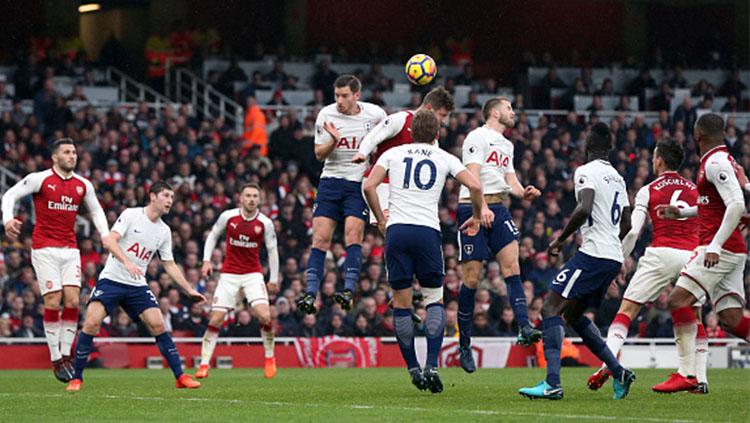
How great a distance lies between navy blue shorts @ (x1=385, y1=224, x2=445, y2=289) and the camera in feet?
41.9

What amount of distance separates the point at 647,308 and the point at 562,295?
14.0 m

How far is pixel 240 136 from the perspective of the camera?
96.2ft

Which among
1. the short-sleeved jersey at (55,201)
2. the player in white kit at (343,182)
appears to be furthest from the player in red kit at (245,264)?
the player in white kit at (343,182)

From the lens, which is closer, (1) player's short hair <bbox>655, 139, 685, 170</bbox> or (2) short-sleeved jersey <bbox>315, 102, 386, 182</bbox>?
(1) player's short hair <bbox>655, 139, 685, 170</bbox>

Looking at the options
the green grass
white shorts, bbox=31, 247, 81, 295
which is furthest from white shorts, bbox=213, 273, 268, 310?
white shorts, bbox=31, 247, 81, 295

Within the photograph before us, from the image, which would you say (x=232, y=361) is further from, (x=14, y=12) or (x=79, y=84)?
(x=14, y=12)

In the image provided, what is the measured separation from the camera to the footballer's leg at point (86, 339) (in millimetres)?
15000

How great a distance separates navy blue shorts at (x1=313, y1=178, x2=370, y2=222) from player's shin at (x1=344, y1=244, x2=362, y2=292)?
39 centimetres

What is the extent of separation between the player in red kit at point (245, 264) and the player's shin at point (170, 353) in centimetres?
340

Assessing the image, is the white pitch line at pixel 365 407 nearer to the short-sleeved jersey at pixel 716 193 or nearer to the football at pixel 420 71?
the short-sleeved jersey at pixel 716 193

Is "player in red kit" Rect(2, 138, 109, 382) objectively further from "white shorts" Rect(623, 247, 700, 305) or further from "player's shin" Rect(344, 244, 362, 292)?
"white shorts" Rect(623, 247, 700, 305)

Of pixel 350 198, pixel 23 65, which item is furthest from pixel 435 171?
pixel 23 65

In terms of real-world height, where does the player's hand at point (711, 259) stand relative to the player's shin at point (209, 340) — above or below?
above

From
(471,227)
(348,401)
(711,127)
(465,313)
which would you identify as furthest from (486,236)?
(711,127)
